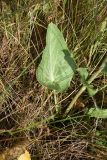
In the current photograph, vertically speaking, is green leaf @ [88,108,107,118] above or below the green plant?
below

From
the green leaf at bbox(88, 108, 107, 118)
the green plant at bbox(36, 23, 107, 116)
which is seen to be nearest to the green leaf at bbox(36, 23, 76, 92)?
the green plant at bbox(36, 23, 107, 116)

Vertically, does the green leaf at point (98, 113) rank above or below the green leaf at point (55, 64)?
below

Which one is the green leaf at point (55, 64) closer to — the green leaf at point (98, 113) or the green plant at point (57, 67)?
the green plant at point (57, 67)

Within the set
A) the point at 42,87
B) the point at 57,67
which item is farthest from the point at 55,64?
the point at 42,87

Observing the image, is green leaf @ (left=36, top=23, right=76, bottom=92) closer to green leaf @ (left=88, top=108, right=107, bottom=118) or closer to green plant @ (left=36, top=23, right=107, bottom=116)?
green plant @ (left=36, top=23, right=107, bottom=116)

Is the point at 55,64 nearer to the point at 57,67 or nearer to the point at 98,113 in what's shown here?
the point at 57,67

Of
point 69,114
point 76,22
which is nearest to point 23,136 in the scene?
point 69,114

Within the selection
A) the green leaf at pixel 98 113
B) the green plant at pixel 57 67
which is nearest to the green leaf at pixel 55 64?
the green plant at pixel 57 67
